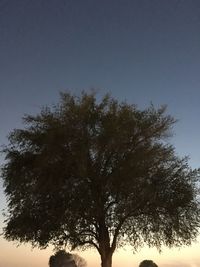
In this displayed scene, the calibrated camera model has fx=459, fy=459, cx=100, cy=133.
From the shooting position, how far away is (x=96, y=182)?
41438mm

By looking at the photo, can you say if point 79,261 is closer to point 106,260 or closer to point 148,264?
point 148,264

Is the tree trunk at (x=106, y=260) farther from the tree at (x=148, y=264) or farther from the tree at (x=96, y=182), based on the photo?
the tree at (x=148, y=264)

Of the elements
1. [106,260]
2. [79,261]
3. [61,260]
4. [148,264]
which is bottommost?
[106,260]

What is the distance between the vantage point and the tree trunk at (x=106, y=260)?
132ft

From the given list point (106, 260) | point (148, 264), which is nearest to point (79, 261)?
point (148, 264)

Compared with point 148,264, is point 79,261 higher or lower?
higher

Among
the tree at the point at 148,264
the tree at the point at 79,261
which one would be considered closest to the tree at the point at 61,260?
the tree at the point at 79,261

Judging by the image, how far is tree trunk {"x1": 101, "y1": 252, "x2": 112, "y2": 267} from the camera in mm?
40156

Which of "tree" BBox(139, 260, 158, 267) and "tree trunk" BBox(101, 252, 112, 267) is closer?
"tree trunk" BBox(101, 252, 112, 267)

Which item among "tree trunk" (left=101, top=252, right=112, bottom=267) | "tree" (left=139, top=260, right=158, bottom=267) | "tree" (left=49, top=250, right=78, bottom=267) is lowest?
"tree trunk" (left=101, top=252, right=112, bottom=267)

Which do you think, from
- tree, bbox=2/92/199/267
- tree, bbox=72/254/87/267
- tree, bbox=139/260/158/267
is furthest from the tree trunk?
tree, bbox=139/260/158/267

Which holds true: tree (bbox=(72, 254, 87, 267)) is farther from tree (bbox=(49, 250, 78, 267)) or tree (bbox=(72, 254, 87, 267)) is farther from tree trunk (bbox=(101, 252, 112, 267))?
tree trunk (bbox=(101, 252, 112, 267))

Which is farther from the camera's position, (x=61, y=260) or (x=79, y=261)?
(x=79, y=261)

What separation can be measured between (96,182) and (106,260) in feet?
22.6
